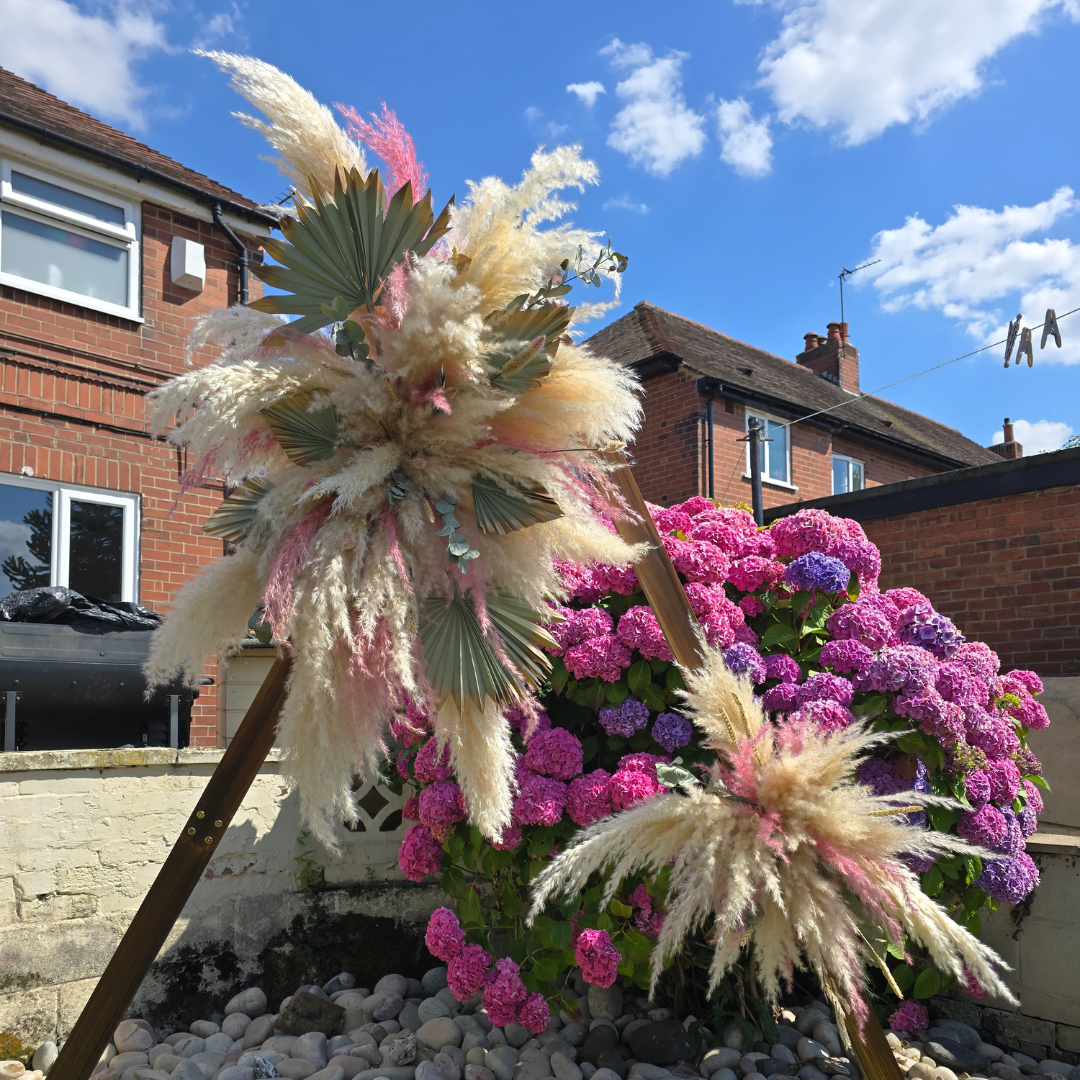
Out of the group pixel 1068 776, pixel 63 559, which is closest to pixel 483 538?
pixel 1068 776

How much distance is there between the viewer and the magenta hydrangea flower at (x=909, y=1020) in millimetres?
3652

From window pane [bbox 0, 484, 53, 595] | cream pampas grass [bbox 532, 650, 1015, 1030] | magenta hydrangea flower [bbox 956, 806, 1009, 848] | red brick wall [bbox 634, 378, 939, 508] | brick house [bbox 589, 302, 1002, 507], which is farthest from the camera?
brick house [bbox 589, 302, 1002, 507]

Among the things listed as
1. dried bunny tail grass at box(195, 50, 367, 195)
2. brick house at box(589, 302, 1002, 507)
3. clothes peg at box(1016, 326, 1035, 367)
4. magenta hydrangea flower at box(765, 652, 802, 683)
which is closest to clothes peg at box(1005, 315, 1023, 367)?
clothes peg at box(1016, 326, 1035, 367)

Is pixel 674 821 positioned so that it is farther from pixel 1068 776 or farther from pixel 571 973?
pixel 1068 776

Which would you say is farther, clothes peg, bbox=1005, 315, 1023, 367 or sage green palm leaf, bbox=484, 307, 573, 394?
clothes peg, bbox=1005, 315, 1023, 367

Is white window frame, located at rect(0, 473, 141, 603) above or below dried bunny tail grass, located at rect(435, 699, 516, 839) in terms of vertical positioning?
above

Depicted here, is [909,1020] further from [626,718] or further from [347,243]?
[347,243]

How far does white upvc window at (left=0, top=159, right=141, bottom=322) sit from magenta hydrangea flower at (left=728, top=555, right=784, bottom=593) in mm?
6890

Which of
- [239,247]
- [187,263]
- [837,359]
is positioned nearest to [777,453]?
[837,359]

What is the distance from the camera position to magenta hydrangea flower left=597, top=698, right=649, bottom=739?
3174mm

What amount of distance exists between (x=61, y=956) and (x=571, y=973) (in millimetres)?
2108

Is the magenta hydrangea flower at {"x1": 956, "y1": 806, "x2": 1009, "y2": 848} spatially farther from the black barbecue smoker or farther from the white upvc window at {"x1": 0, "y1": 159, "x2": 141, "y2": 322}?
the white upvc window at {"x1": 0, "y1": 159, "x2": 141, "y2": 322}

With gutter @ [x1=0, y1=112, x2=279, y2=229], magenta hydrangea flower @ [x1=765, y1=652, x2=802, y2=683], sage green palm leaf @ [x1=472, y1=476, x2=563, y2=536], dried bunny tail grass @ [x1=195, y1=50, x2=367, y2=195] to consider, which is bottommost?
magenta hydrangea flower @ [x1=765, y1=652, x2=802, y2=683]

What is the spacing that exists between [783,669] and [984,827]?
0.93m
